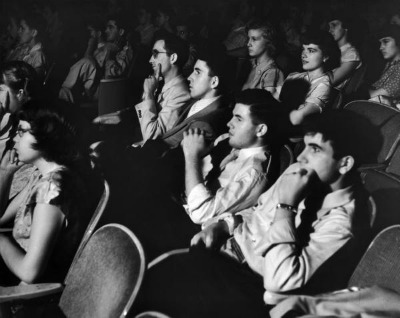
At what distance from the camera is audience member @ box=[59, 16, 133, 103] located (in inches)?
133

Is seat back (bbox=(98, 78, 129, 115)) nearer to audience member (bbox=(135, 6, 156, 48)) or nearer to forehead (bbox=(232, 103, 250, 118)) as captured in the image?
audience member (bbox=(135, 6, 156, 48))

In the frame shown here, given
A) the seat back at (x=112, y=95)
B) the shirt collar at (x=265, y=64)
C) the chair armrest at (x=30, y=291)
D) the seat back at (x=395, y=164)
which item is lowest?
the chair armrest at (x=30, y=291)

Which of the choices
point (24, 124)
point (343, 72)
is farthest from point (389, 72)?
point (24, 124)

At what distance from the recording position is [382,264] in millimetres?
1788

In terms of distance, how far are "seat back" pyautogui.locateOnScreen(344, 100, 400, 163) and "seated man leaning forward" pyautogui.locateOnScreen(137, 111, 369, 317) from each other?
0.10 meters

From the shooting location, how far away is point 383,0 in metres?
2.21

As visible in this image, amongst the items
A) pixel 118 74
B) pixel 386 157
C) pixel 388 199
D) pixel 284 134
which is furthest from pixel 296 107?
pixel 118 74

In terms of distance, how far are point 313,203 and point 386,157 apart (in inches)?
14.7

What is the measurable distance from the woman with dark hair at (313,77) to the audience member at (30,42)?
2.07 m

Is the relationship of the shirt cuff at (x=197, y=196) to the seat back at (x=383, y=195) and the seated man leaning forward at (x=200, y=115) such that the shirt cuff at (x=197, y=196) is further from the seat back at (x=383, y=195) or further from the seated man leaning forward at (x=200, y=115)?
the seat back at (x=383, y=195)

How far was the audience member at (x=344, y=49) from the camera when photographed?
230 centimetres

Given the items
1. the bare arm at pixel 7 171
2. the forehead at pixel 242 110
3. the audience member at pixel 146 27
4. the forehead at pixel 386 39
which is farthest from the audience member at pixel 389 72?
the bare arm at pixel 7 171

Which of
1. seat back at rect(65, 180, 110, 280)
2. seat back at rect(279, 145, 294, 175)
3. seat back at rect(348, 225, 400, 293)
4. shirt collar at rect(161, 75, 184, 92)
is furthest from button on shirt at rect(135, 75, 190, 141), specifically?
seat back at rect(348, 225, 400, 293)

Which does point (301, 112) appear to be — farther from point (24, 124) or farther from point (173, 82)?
point (24, 124)
